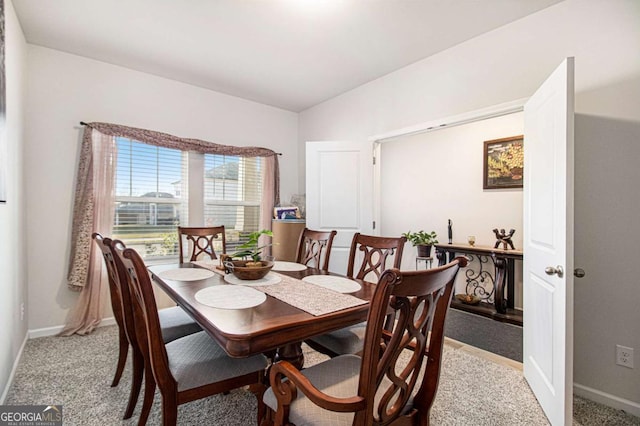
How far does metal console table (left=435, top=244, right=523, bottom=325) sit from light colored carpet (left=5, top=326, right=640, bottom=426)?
129cm

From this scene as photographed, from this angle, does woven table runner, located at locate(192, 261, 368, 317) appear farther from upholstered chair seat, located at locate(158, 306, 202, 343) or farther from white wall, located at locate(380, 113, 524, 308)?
white wall, located at locate(380, 113, 524, 308)

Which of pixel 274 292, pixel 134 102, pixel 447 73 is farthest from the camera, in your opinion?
pixel 134 102

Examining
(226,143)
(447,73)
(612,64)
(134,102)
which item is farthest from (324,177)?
(612,64)

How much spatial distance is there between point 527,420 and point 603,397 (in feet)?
2.00

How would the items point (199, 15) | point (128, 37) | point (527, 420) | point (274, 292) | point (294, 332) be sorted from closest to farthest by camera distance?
point (294, 332), point (274, 292), point (527, 420), point (199, 15), point (128, 37)

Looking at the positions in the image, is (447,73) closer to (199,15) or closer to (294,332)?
(199,15)

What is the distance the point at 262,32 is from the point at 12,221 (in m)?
2.35

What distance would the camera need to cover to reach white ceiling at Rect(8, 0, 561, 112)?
2223 millimetres

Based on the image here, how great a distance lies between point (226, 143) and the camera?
3938mm

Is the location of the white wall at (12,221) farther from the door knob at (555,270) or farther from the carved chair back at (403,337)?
the door knob at (555,270)

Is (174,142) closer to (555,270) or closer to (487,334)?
(555,270)

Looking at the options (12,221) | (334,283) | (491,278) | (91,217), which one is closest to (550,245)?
(334,283)

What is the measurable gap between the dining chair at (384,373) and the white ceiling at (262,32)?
2.14 m

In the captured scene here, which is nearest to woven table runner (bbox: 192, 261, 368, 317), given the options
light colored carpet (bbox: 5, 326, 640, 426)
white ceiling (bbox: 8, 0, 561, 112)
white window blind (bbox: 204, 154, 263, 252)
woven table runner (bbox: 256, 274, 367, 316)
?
woven table runner (bbox: 256, 274, 367, 316)
